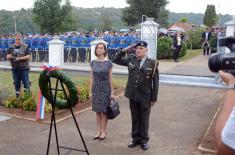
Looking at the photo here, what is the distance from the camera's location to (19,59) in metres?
9.48

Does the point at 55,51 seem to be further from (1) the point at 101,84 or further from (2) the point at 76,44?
(1) the point at 101,84

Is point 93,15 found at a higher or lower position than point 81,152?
higher

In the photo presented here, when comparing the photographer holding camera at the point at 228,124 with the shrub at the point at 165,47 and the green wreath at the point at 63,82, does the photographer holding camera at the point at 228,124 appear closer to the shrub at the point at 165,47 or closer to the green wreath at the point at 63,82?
the green wreath at the point at 63,82

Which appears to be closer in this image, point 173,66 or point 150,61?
point 150,61

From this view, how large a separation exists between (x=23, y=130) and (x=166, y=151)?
287cm

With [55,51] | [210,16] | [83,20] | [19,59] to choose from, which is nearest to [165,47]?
[55,51]

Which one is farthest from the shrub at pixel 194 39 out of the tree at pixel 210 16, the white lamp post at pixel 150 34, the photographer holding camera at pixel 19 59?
the tree at pixel 210 16

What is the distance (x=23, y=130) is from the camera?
23.8 ft

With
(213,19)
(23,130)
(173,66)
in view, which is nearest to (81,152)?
(23,130)

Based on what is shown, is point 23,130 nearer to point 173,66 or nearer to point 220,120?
point 220,120

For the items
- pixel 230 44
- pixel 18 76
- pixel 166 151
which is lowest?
pixel 166 151

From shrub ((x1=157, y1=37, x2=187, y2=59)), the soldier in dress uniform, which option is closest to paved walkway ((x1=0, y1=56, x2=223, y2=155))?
the soldier in dress uniform

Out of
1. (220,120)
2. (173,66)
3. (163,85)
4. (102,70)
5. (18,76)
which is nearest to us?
(220,120)

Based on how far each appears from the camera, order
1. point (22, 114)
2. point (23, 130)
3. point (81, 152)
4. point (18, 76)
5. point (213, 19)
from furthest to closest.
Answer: point (213, 19) < point (18, 76) < point (22, 114) < point (23, 130) < point (81, 152)
